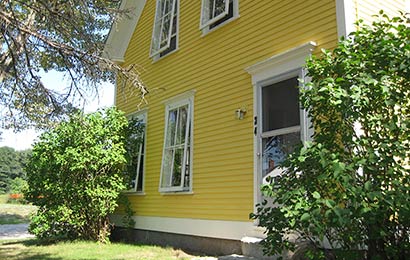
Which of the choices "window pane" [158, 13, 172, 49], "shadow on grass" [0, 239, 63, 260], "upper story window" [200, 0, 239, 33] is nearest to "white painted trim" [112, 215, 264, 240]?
"shadow on grass" [0, 239, 63, 260]

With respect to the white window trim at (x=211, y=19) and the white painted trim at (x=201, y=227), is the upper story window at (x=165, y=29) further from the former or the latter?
the white painted trim at (x=201, y=227)

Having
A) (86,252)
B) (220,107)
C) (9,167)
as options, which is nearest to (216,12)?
(220,107)

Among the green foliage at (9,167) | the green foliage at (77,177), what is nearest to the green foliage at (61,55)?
the green foliage at (77,177)

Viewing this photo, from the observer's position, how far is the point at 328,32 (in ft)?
17.8

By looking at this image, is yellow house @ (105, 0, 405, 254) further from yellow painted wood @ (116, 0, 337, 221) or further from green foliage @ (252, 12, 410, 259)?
green foliage @ (252, 12, 410, 259)

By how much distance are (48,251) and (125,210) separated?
2171mm

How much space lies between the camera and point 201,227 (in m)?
7.25

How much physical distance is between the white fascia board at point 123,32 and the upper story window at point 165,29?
136cm

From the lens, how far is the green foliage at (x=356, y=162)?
3609 mm

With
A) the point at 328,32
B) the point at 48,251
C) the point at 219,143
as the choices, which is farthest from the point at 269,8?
the point at 48,251

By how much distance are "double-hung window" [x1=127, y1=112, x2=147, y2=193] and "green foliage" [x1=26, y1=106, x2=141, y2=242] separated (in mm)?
317

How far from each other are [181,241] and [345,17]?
5.27 m

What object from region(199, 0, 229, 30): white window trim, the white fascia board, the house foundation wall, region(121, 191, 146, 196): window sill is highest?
the white fascia board

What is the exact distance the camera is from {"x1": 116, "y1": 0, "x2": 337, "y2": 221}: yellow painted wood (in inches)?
238
